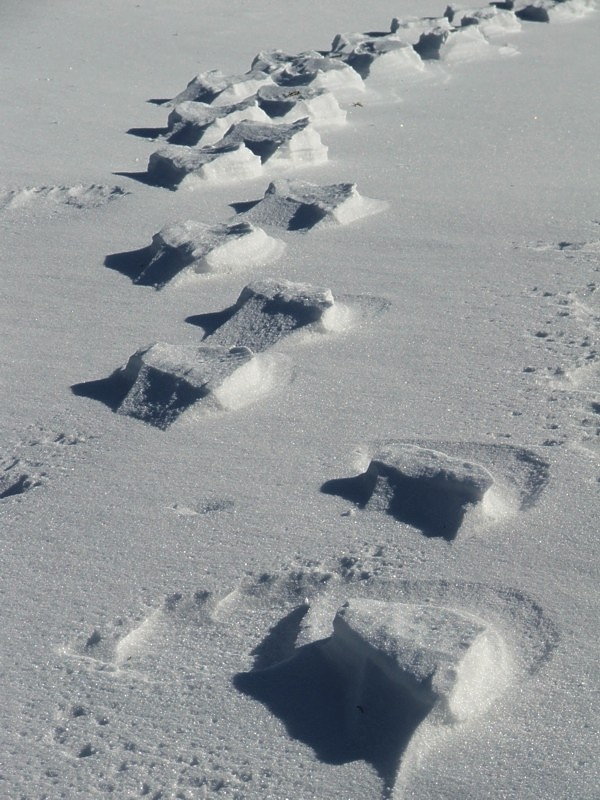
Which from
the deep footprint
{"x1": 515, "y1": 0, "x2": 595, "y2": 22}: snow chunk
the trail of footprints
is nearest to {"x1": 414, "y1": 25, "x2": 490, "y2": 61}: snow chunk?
{"x1": 515, "y1": 0, "x2": 595, "y2": 22}: snow chunk

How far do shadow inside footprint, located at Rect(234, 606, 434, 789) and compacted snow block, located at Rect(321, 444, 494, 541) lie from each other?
346mm

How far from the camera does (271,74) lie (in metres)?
4.70

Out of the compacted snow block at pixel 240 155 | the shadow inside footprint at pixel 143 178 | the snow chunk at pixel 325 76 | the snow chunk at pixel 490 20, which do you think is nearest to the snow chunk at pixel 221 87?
the snow chunk at pixel 325 76

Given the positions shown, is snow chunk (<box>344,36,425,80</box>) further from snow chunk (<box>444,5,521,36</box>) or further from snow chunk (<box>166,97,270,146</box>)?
snow chunk (<box>166,97,270,146</box>)

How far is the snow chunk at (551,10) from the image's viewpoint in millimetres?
5754

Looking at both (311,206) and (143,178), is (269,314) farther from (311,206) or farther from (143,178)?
(143,178)

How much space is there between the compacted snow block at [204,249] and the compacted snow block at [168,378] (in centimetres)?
53

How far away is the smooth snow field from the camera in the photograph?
1367 millimetres

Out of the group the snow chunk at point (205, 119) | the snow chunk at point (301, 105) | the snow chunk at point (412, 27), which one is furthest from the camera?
the snow chunk at point (412, 27)

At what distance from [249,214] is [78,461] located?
137 cm

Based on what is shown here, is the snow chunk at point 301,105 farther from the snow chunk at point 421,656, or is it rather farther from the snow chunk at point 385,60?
the snow chunk at point 421,656

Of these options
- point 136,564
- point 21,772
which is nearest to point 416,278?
point 136,564

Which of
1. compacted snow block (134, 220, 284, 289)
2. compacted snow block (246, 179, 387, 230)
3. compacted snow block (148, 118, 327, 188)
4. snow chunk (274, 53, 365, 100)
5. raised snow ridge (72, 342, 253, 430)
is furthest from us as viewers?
snow chunk (274, 53, 365, 100)

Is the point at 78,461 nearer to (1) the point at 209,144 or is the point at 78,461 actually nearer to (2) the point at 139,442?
(2) the point at 139,442
